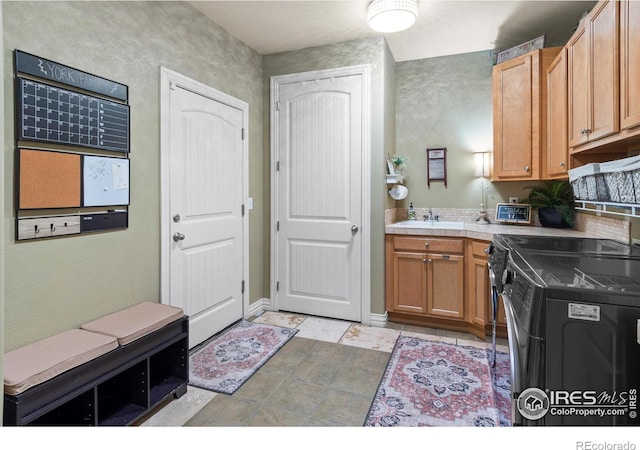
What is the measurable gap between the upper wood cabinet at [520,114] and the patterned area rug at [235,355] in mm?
2371

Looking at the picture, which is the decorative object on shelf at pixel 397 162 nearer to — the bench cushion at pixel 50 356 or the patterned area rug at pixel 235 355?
the patterned area rug at pixel 235 355

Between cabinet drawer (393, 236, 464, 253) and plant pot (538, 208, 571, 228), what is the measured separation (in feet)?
2.64

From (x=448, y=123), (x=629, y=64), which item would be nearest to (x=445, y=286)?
(x=448, y=123)

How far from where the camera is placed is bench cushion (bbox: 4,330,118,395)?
1378mm

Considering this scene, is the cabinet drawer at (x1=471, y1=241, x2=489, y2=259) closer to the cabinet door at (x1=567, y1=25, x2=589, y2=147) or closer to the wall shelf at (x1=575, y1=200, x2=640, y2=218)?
the wall shelf at (x1=575, y1=200, x2=640, y2=218)

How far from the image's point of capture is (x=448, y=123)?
3.67m

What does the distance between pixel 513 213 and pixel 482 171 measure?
1.62 feet

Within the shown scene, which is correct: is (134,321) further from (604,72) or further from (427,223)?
(604,72)

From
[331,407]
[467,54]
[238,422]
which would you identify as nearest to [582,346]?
[331,407]

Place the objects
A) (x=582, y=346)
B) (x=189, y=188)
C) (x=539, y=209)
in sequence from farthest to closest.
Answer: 1. (x=539, y=209)
2. (x=189, y=188)
3. (x=582, y=346)

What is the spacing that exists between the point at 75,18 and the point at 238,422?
2.30 m

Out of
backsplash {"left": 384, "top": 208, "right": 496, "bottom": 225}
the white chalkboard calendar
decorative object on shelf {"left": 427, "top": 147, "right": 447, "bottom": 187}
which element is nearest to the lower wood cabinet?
backsplash {"left": 384, "top": 208, "right": 496, "bottom": 225}

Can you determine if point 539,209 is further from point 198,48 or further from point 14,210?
point 14,210

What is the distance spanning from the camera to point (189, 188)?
2691 mm
